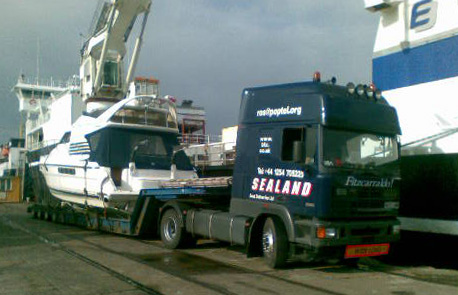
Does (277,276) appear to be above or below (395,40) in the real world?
below

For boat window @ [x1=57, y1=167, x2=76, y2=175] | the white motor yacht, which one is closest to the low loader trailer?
the white motor yacht

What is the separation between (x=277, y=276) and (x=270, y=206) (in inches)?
49.8

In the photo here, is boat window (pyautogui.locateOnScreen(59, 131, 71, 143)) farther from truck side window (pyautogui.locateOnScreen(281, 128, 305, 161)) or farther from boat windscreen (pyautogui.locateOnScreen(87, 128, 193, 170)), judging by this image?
truck side window (pyautogui.locateOnScreen(281, 128, 305, 161))

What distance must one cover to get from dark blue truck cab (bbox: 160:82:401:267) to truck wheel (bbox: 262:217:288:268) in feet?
0.06

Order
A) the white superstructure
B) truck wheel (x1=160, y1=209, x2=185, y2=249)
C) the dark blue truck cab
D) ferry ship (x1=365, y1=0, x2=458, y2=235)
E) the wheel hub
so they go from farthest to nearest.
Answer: the wheel hub < truck wheel (x1=160, y1=209, x2=185, y2=249) < the white superstructure < ferry ship (x1=365, y1=0, x2=458, y2=235) < the dark blue truck cab

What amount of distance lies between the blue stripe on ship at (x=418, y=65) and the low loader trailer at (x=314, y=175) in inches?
92.9

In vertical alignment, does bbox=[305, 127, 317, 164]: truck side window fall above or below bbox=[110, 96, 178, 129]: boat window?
below

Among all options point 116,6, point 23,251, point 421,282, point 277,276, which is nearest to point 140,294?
point 277,276

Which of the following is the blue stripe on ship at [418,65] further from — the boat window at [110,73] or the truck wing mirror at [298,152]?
the boat window at [110,73]

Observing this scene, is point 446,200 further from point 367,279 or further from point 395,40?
point 395,40

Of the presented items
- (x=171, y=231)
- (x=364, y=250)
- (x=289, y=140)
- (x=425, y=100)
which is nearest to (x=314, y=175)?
(x=289, y=140)

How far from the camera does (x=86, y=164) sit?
14023 millimetres

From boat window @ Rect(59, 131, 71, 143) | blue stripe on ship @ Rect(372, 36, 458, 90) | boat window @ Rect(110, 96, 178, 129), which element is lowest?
boat window @ Rect(59, 131, 71, 143)

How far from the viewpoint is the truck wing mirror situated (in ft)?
27.3
